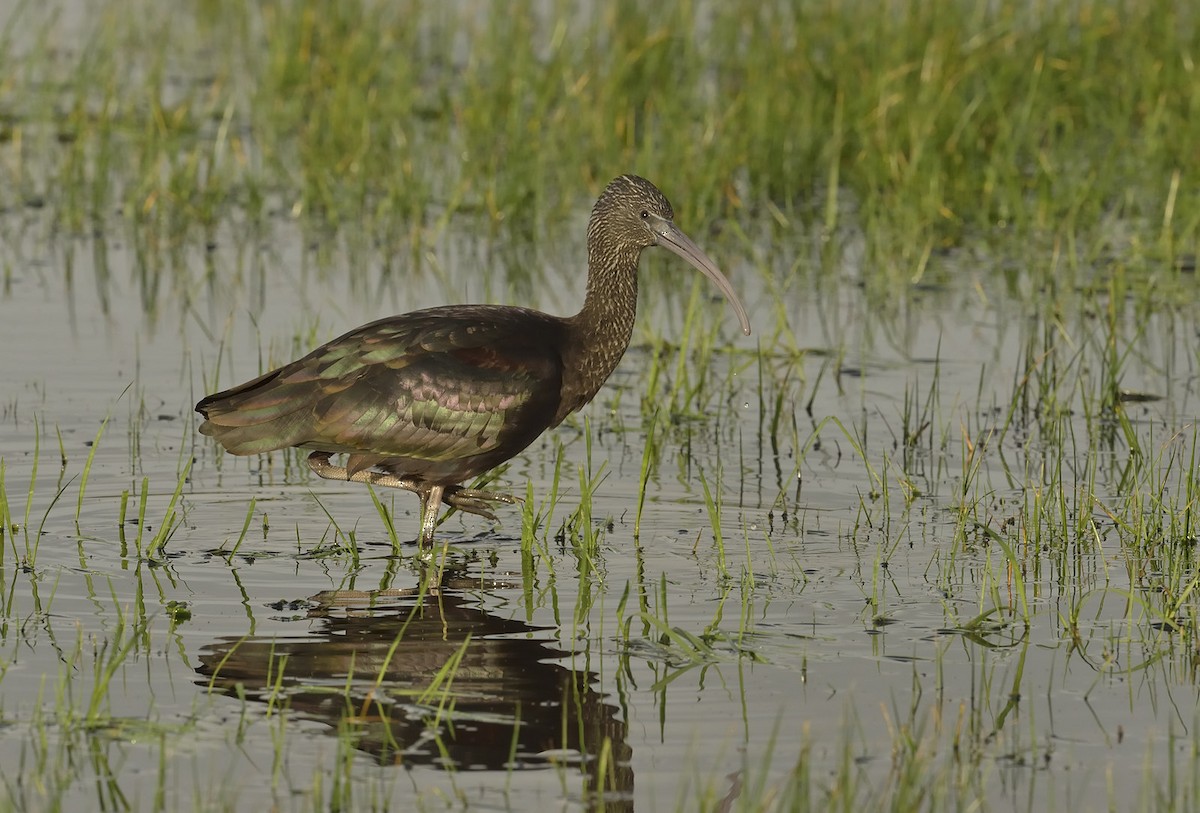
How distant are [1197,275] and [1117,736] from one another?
21.2ft

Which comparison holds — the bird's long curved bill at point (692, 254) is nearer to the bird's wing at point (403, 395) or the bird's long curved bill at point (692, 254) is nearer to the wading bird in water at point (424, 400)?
the wading bird in water at point (424, 400)

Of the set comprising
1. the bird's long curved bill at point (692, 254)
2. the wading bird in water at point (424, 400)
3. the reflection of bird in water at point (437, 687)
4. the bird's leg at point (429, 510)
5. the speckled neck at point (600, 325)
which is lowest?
the reflection of bird in water at point (437, 687)

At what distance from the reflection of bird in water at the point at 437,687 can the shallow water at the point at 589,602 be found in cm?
2

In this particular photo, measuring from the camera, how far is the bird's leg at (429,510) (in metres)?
7.83

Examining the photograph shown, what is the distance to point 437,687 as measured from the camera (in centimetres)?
589

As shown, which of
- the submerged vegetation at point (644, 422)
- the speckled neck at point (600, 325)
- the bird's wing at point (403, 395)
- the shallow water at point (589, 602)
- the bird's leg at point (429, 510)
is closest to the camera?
the shallow water at point (589, 602)

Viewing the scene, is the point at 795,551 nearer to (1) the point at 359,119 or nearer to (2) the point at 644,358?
(2) the point at 644,358

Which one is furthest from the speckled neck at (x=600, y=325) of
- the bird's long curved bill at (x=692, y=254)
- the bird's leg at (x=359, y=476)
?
the bird's leg at (x=359, y=476)

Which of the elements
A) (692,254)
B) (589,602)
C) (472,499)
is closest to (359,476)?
(472,499)

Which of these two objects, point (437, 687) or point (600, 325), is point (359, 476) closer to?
point (600, 325)

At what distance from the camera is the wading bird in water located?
759 cm

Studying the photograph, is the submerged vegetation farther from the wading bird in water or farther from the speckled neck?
the speckled neck

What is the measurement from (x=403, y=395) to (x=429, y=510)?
0.50 m

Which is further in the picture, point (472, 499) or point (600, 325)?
point (600, 325)
